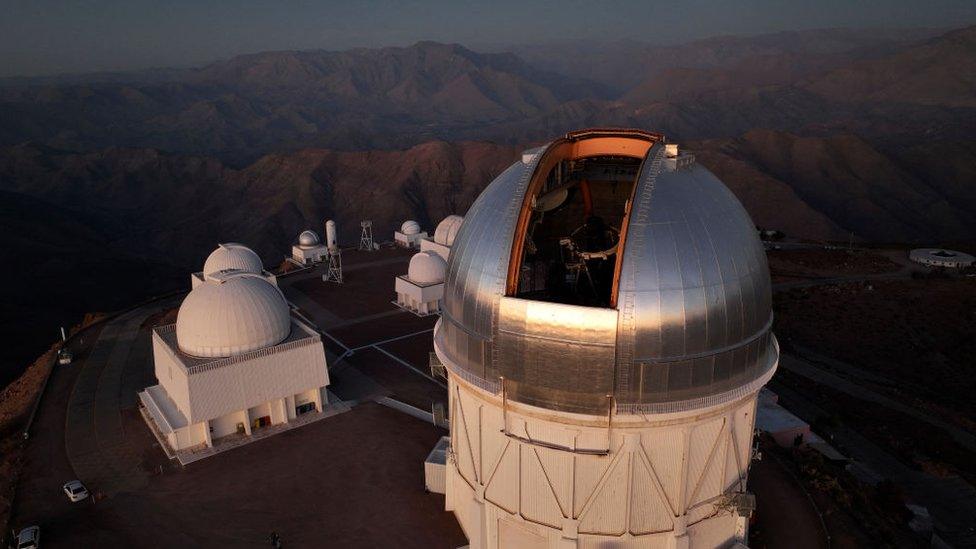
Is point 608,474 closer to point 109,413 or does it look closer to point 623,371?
point 623,371

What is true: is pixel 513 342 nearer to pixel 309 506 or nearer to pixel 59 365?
pixel 309 506

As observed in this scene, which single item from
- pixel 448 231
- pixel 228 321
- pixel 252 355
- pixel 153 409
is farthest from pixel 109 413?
pixel 448 231

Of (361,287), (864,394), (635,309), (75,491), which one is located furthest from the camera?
(361,287)

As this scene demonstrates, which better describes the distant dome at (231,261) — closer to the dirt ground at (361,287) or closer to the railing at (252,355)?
the dirt ground at (361,287)

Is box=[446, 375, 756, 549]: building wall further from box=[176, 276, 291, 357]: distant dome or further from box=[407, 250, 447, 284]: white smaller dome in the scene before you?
box=[407, 250, 447, 284]: white smaller dome

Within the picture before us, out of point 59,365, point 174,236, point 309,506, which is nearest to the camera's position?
point 309,506

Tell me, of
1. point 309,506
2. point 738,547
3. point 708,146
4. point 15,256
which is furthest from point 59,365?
point 708,146

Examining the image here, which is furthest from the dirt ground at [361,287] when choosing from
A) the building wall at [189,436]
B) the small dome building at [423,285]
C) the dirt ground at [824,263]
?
the dirt ground at [824,263]
